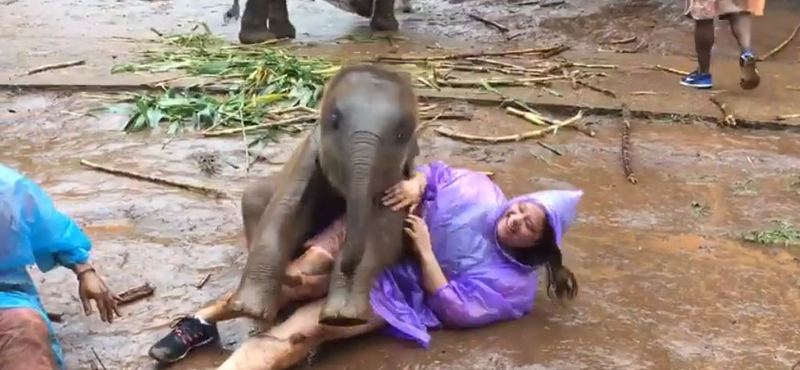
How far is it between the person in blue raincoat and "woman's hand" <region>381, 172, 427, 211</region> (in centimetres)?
101

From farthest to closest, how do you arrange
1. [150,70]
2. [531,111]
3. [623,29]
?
[623,29] → [150,70] → [531,111]

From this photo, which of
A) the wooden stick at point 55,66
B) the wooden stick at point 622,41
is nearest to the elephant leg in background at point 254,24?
the wooden stick at point 55,66

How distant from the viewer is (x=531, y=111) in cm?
675

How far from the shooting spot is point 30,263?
10.9 feet

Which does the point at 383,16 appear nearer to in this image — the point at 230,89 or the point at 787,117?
the point at 230,89

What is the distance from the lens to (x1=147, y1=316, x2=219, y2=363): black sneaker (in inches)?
135

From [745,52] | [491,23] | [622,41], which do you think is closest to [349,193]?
[745,52]

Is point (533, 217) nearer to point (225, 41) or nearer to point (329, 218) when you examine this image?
point (329, 218)

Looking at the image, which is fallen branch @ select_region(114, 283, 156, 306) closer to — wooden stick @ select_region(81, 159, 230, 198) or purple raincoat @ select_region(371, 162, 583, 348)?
purple raincoat @ select_region(371, 162, 583, 348)

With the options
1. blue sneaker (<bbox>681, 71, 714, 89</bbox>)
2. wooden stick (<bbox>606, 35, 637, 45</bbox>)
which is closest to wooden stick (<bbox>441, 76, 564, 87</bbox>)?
blue sneaker (<bbox>681, 71, 714, 89</bbox>)

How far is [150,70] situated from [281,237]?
14.6 feet

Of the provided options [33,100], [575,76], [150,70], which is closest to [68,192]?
[33,100]

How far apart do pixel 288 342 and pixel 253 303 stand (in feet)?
0.59

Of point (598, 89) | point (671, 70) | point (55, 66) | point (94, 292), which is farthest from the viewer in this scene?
point (671, 70)
